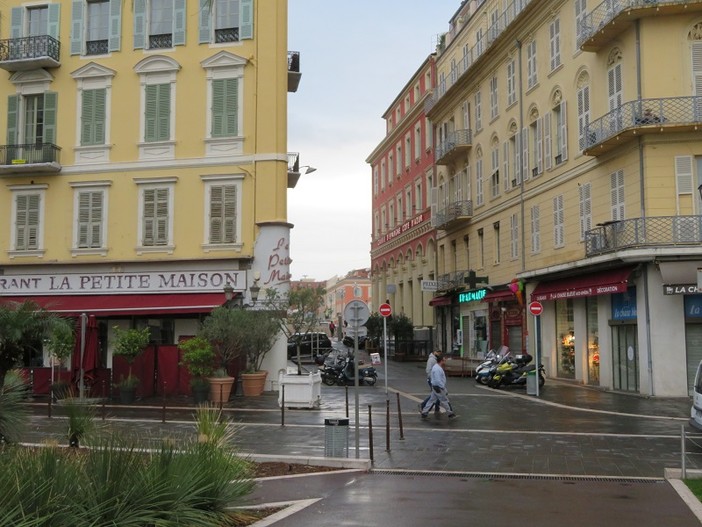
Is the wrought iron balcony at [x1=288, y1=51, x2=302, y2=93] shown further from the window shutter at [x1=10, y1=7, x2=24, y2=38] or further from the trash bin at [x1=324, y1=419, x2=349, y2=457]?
the trash bin at [x1=324, y1=419, x2=349, y2=457]

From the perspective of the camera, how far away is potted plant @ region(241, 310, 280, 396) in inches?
922

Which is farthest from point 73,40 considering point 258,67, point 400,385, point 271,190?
point 400,385

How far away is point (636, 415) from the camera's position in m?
19.2

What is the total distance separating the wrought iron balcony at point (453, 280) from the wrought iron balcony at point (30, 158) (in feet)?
68.0

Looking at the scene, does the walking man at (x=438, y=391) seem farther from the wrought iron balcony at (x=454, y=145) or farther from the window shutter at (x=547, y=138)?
the wrought iron balcony at (x=454, y=145)

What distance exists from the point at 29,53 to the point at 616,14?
21.1 m

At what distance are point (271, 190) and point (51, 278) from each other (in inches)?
357

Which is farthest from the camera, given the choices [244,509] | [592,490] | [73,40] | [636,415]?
[73,40]

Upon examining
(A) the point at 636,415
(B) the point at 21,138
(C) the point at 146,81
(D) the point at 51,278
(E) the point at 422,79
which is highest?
(E) the point at 422,79

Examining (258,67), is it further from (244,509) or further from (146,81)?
(244,509)

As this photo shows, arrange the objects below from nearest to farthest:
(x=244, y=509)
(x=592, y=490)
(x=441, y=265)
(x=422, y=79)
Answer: (x=244, y=509) → (x=592, y=490) → (x=441, y=265) → (x=422, y=79)

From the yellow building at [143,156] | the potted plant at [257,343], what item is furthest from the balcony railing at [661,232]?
the yellow building at [143,156]

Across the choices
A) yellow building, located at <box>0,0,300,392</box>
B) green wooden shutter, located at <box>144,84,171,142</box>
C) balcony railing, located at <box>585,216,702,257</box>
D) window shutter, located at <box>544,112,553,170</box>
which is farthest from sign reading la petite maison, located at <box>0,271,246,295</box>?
window shutter, located at <box>544,112,553,170</box>

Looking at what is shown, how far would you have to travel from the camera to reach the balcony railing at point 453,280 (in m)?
41.6
